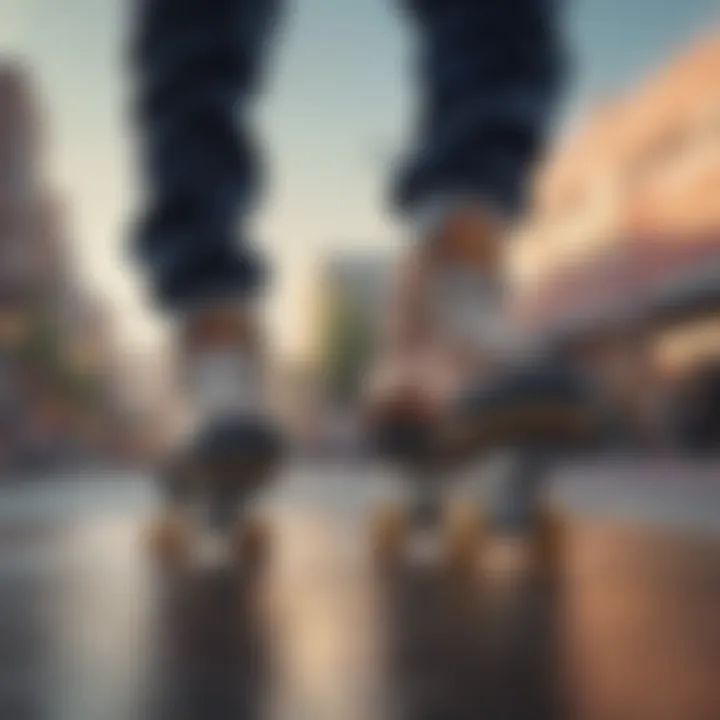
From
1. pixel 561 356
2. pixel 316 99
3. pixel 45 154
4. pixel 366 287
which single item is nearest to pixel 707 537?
pixel 561 356

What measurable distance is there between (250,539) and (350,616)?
27 cm

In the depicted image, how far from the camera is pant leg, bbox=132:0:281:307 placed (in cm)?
88

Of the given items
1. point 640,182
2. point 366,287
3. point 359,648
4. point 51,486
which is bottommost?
point 359,648

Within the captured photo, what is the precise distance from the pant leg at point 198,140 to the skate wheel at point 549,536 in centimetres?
30

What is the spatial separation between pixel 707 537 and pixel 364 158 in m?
0.45

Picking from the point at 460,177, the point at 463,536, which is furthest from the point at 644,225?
the point at 463,536

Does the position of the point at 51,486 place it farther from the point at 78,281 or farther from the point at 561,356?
the point at 561,356

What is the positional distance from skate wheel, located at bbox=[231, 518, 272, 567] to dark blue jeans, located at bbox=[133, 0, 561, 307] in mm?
191

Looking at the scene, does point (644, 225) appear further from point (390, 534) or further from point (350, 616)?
point (350, 616)

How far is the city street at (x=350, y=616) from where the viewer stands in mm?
434

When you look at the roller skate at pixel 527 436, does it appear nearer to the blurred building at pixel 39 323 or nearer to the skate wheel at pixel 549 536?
the skate wheel at pixel 549 536

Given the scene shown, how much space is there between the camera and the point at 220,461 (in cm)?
82

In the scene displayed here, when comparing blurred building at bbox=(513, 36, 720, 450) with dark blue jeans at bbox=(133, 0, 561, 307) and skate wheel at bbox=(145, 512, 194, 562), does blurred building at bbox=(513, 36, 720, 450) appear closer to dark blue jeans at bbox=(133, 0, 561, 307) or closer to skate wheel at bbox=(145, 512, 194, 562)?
dark blue jeans at bbox=(133, 0, 561, 307)

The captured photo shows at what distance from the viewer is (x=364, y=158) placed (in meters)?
0.87
